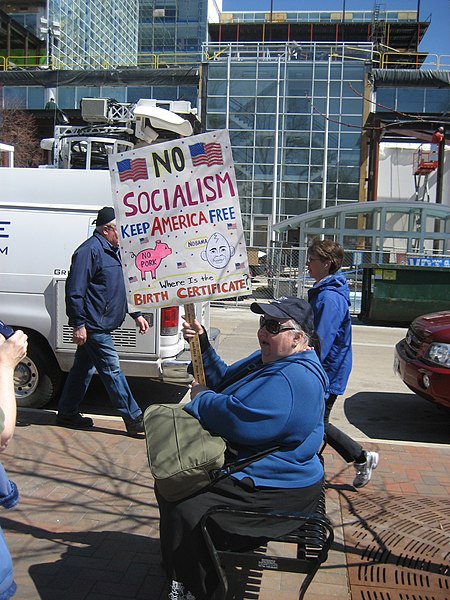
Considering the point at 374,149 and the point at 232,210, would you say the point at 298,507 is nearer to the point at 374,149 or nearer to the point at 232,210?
the point at 232,210

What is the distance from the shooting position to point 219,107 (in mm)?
32438

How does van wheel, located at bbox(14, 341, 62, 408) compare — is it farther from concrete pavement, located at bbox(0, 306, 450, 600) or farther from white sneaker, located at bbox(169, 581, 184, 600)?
white sneaker, located at bbox(169, 581, 184, 600)

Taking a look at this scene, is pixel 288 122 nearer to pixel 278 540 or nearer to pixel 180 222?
pixel 180 222

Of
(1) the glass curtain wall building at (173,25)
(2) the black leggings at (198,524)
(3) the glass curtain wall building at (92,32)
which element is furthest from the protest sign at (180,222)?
(1) the glass curtain wall building at (173,25)

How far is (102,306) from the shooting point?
211 inches

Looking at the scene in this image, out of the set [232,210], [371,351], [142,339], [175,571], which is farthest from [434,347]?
[371,351]

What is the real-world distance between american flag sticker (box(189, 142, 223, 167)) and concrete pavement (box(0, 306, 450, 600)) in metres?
2.25

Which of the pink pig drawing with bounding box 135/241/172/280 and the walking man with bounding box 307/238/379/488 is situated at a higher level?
the pink pig drawing with bounding box 135/241/172/280

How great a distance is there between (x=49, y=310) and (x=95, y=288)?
1.09 meters

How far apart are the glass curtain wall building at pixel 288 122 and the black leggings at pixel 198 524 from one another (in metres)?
28.8

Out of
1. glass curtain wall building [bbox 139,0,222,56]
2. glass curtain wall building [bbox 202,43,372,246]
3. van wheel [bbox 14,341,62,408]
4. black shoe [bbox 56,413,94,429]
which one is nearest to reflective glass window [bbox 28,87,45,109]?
glass curtain wall building [bbox 202,43,372,246]

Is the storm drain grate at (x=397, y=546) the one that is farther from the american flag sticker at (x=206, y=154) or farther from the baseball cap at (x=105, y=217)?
the baseball cap at (x=105, y=217)

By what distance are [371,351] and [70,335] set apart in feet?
22.0

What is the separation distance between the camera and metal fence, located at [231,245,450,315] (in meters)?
16.4
